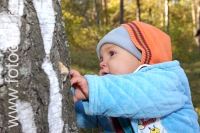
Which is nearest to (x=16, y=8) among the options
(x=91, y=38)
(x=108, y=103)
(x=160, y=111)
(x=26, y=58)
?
(x=26, y=58)

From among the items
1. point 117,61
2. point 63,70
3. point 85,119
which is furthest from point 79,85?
point 85,119

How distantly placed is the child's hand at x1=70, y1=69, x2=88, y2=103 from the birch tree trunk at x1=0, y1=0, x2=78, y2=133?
0.26ft

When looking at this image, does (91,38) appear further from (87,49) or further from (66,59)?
(66,59)

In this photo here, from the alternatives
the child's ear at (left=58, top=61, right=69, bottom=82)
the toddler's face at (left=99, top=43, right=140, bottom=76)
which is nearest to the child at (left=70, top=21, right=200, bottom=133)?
the toddler's face at (left=99, top=43, right=140, bottom=76)

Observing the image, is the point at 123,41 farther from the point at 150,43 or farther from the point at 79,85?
the point at 79,85

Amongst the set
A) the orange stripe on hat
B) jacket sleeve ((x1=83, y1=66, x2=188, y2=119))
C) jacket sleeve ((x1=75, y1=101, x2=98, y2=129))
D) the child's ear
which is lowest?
jacket sleeve ((x1=75, y1=101, x2=98, y2=129))

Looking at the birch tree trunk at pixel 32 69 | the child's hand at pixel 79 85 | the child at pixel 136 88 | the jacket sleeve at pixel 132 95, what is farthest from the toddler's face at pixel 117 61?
the birch tree trunk at pixel 32 69

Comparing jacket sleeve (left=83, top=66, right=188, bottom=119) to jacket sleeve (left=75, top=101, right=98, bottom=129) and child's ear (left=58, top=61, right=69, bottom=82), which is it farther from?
jacket sleeve (left=75, top=101, right=98, bottom=129)

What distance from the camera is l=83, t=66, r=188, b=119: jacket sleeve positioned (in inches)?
65.5

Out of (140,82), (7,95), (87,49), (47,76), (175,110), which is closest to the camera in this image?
(7,95)

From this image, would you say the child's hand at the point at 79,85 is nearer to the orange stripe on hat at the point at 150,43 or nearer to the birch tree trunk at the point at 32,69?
the birch tree trunk at the point at 32,69

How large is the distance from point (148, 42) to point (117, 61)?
230mm

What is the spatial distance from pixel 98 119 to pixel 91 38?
1345 centimetres

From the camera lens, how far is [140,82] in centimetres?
173
